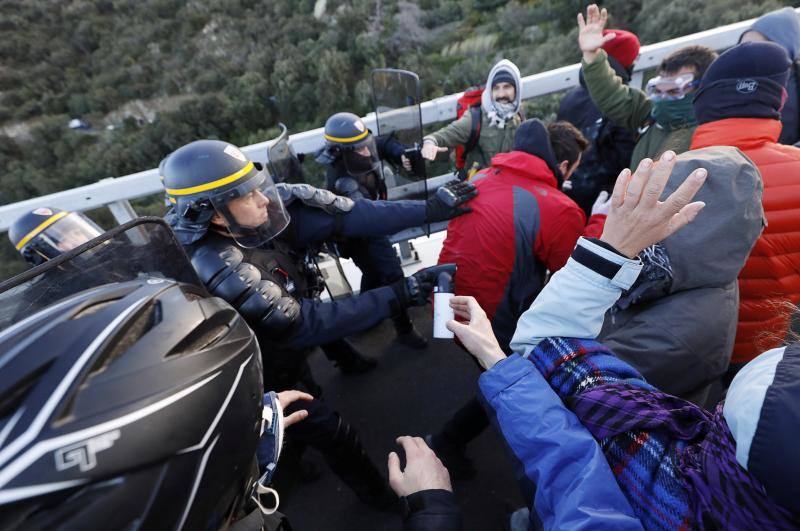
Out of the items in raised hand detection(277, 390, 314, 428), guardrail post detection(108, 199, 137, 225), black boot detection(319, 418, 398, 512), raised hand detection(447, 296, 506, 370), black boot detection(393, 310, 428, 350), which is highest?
raised hand detection(447, 296, 506, 370)

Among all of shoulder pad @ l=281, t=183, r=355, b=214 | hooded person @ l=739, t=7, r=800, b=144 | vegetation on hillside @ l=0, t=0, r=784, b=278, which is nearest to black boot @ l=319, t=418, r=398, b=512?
shoulder pad @ l=281, t=183, r=355, b=214

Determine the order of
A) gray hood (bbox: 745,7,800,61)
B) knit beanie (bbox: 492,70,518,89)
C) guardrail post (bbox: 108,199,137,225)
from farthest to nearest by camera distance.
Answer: guardrail post (bbox: 108,199,137,225) → knit beanie (bbox: 492,70,518,89) → gray hood (bbox: 745,7,800,61)

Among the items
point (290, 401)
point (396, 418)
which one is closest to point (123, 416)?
point (290, 401)

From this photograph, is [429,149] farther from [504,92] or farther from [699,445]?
[699,445]

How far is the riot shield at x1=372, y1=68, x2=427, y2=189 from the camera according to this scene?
302 centimetres

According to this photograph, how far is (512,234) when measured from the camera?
186 cm

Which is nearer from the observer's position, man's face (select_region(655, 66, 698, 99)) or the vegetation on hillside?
man's face (select_region(655, 66, 698, 99))

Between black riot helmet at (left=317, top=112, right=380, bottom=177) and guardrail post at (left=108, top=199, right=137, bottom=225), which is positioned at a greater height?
black riot helmet at (left=317, top=112, right=380, bottom=177)

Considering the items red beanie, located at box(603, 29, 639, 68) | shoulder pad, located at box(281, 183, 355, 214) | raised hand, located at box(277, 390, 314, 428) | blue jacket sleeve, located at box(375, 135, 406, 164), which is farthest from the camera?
blue jacket sleeve, located at box(375, 135, 406, 164)

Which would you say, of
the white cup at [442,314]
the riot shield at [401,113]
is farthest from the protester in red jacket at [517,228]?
the riot shield at [401,113]

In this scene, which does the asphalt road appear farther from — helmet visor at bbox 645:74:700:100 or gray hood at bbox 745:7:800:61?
gray hood at bbox 745:7:800:61

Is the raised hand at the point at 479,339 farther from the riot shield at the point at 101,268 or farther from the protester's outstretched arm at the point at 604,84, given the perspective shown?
the protester's outstretched arm at the point at 604,84

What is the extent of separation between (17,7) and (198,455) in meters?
53.1

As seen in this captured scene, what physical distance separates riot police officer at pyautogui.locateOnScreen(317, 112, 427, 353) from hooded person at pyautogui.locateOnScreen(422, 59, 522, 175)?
49 cm
